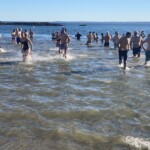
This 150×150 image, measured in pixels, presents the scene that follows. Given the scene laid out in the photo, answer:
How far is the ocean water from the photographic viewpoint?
662cm

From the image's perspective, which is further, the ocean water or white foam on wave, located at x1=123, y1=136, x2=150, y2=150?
the ocean water

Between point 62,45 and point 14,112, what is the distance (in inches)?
439

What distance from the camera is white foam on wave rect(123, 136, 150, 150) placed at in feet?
21.0

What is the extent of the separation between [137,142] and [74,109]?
8.11 ft

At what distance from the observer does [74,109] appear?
8672mm

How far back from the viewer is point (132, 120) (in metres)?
7.95

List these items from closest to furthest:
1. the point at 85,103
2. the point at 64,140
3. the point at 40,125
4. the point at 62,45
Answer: the point at 64,140, the point at 40,125, the point at 85,103, the point at 62,45

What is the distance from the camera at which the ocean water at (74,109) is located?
6618mm

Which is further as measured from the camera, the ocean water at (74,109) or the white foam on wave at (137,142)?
the ocean water at (74,109)

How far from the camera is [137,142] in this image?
6559mm

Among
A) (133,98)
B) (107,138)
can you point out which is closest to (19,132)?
(107,138)

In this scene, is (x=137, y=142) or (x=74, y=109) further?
(x=74, y=109)

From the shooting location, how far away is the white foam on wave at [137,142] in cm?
639

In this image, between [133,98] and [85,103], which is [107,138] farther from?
[133,98]
